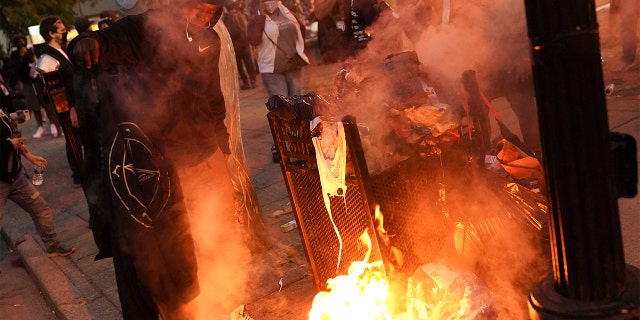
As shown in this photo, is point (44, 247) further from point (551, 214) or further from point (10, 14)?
point (10, 14)

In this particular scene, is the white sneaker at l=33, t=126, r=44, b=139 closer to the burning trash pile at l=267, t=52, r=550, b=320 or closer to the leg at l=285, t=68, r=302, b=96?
the leg at l=285, t=68, r=302, b=96

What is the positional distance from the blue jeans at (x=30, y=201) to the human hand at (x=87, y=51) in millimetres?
2845

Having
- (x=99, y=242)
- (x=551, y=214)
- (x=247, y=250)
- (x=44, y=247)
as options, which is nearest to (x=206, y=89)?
(x=99, y=242)

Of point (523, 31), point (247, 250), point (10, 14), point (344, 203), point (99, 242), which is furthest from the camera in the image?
point (10, 14)

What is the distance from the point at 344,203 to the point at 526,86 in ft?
6.83

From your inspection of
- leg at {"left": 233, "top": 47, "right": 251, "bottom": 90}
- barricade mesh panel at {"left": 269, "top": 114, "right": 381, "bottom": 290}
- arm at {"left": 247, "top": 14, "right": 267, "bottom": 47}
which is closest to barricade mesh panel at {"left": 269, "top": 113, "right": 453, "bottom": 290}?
barricade mesh panel at {"left": 269, "top": 114, "right": 381, "bottom": 290}

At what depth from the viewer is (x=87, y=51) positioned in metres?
3.31

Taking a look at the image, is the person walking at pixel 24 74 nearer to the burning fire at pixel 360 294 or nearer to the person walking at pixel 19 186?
the person walking at pixel 19 186

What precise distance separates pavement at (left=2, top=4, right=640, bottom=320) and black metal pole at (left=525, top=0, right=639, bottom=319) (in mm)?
2331

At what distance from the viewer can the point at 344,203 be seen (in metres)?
3.33

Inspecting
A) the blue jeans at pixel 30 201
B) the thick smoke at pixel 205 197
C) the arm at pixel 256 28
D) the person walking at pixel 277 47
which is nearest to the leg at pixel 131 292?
the thick smoke at pixel 205 197

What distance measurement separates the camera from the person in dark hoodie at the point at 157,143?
11.0 feet

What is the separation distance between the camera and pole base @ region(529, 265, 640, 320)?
1806mm

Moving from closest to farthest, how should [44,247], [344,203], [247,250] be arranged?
[344,203] → [247,250] → [44,247]
